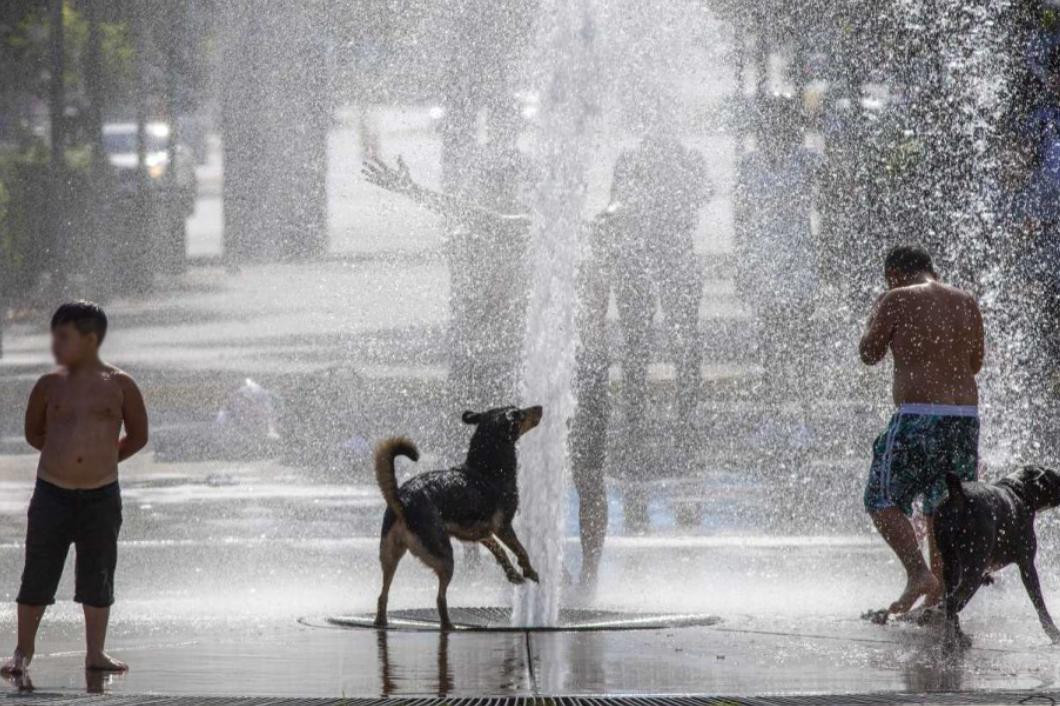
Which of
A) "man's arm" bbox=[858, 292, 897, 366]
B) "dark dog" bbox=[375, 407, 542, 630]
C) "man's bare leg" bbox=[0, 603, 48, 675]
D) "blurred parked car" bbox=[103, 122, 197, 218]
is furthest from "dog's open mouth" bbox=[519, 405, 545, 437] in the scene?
"blurred parked car" bbox=[103, 122, 197, 218]

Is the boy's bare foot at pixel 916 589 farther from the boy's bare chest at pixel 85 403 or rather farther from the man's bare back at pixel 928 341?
the boy's bare chest at pixel 85 403

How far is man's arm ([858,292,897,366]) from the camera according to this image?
7926mm

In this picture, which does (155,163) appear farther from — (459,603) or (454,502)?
(454,502)

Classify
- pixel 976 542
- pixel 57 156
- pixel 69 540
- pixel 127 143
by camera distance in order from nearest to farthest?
1. pixel 69 540
2. pixel 976 542
3. pixel 57 156
4. pixel 127 143

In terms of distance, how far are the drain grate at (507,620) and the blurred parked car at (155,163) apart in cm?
1481

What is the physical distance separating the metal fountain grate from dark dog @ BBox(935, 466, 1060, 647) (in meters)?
1.47

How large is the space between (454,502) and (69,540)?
136 centimetres

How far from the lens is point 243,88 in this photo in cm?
2184

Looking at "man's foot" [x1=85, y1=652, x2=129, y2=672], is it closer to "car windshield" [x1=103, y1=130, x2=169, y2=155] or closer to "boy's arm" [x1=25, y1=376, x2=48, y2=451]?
"boy's arm" [x1=25, y1=376, x2=48, y2=451]

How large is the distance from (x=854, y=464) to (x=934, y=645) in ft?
21.8

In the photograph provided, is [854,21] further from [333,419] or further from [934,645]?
[934,645]

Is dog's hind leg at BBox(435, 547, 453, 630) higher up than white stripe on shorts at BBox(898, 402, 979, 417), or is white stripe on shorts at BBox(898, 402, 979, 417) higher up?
white stripe on shorts at BBox(898, 402, 979, 417)

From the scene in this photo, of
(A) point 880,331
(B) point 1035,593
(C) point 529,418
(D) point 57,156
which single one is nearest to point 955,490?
(B) point 1035,593

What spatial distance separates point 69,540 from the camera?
6.55 meters
